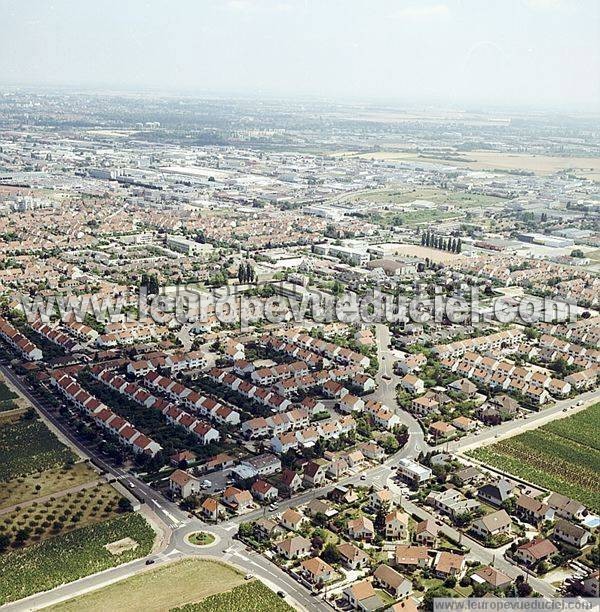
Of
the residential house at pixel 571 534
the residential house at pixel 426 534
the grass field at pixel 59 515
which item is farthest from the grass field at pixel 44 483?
the residential house at pixel 571 534

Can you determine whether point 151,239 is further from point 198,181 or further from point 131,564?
point 131,564

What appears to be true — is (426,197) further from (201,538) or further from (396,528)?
(201,538)

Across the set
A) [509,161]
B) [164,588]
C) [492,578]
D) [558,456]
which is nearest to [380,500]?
[492,578]

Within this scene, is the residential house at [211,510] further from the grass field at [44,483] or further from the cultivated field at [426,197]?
the cultivated field at [426,197]

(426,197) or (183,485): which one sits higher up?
(426,197)

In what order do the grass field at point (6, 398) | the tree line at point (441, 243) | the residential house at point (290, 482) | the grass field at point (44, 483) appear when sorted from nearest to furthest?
the grass field at point (44, 483) < the residential house at point (290, 482) < the grass field at point (6, 398) < the tree line at point (441, 243)

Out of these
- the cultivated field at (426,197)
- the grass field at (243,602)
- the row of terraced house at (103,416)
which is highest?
the cultivated field at (426,197)

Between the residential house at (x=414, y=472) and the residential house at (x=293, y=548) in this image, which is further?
the residential house at (x=414, y=472)

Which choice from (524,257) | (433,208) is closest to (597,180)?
(433,208)
